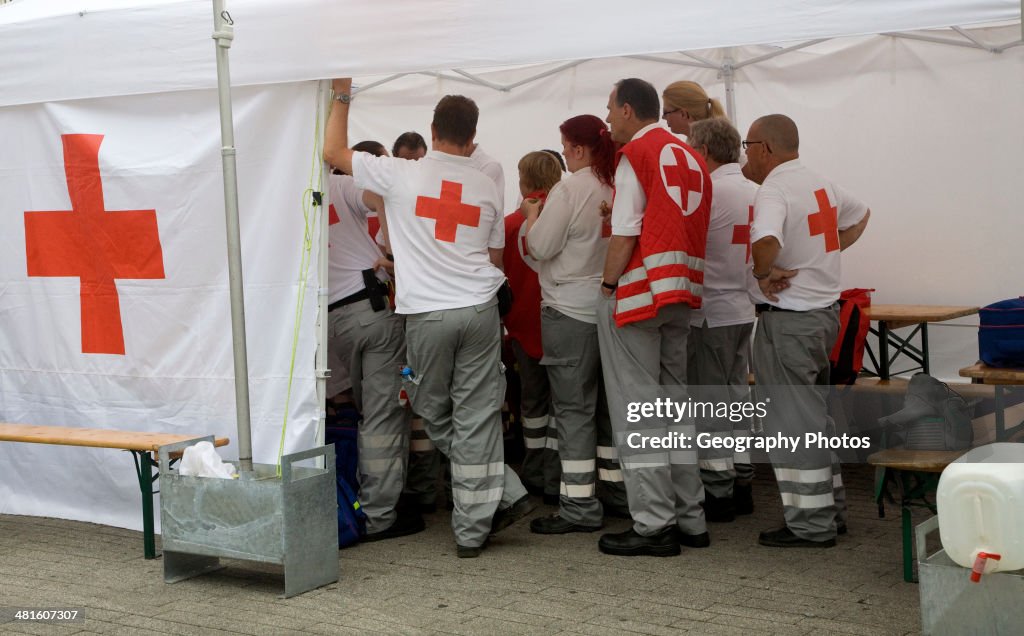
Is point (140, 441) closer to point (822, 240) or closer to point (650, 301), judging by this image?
point (650, 301)

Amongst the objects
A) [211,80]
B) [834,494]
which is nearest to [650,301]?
[834,494]

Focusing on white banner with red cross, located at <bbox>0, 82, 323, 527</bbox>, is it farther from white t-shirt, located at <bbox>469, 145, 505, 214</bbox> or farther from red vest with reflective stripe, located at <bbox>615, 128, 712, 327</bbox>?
red vest with reflective stripe, located at <bbox>615, 128, 712, 327</bbox>

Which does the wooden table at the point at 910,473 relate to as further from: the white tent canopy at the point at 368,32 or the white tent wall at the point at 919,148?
the white tent wall at the point at 919,148

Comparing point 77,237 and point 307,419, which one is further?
point 77,237

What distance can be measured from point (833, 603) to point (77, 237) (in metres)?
2.99

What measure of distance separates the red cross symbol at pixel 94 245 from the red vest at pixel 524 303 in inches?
54.1

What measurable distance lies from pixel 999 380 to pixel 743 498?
1.06 m

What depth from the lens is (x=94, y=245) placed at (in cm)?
422

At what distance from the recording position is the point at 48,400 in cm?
444

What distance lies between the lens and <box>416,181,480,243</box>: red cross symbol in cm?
374

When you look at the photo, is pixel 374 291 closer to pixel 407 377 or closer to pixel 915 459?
pixel 407 377

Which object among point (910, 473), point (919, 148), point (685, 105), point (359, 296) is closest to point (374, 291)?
point (359, 296)

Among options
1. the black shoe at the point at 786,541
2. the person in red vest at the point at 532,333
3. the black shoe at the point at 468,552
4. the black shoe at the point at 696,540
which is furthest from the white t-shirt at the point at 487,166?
the black shoe at the point at 786,541

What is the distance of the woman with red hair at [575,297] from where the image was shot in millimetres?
3955
